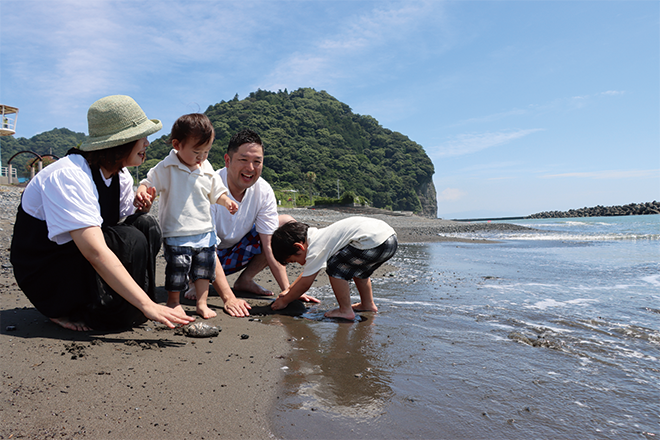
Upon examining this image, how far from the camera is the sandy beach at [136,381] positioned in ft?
4.59

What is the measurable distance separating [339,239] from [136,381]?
6.26 feet

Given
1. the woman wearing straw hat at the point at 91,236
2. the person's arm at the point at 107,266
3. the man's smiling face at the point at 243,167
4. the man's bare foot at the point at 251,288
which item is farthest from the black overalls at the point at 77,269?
the man's bare foot at the point at 251,288

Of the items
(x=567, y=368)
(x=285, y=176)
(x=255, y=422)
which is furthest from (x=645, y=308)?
(x=285, y=176)

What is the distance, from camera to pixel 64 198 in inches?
74.7

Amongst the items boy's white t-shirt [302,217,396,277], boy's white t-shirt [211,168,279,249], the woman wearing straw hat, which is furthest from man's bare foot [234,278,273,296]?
the woman wearing straw hat

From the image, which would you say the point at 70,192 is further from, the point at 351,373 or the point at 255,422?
the point at 351,373

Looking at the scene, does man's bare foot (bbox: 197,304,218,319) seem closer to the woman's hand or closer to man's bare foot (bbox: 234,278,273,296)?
the woman's hand

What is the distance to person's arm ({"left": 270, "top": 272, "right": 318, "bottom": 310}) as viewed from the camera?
10.5 ft

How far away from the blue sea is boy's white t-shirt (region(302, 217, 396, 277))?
48 centimetres

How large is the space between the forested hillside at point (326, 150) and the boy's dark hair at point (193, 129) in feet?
214

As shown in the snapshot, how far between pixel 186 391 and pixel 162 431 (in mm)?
310

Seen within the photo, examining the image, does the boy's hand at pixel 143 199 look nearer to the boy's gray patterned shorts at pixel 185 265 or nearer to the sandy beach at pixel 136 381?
the boy's gray patterned shorts at pixel 185 265

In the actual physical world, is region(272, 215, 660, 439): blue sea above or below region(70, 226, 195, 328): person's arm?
below

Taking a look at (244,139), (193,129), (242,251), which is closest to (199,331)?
(193,129)
